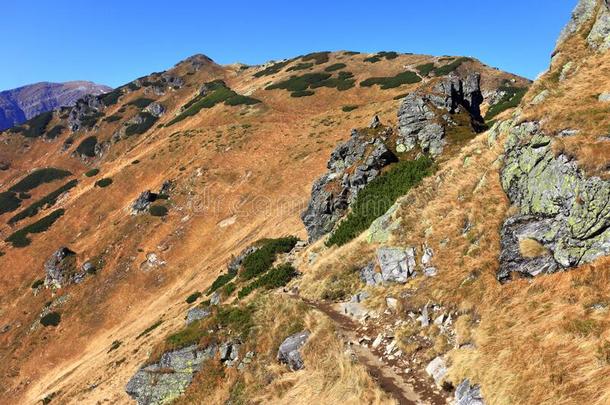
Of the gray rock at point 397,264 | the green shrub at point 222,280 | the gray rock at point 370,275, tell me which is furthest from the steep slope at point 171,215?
the gray rock at point 397,264

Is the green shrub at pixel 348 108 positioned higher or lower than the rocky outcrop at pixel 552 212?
higher

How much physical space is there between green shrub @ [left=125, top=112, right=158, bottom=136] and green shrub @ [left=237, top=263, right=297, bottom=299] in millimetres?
84602

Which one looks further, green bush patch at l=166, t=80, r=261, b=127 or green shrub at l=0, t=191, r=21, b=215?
green bush patch at l=166, t=80, r=261, b=127

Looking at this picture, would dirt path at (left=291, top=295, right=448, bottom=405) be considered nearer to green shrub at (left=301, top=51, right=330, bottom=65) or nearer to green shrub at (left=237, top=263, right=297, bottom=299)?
green shrub at (left=237, top=263, right=297, bottom=299)

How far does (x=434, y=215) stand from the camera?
18.2 metres

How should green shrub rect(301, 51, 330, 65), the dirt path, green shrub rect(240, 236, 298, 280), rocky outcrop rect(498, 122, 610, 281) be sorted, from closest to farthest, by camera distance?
1. the dirt path
2. rocky outcrop rect(498, 122, 610, 281)
3. green shrub rect(240, 236, 298, 280)
4. green shrub rect(301, 51, 330, 65)

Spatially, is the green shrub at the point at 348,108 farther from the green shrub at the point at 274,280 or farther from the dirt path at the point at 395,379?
the dirt path at the point at 395,379

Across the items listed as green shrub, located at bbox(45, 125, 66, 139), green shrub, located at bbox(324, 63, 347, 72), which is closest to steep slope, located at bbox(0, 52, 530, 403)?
green shrub, located at bbox(324, 63, 347, 72)

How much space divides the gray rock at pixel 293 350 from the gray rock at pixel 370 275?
3.73 metres

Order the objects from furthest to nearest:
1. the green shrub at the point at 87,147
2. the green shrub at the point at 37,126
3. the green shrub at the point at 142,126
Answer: the green shrub at the point at 37,126
the green shrub at the point at 87,147
the green shrub at the point at 142,126

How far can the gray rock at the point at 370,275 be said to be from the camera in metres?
17.8

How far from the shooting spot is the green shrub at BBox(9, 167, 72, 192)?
89875 millimetres

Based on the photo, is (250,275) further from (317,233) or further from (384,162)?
(384,162)

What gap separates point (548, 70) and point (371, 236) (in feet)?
38.9
